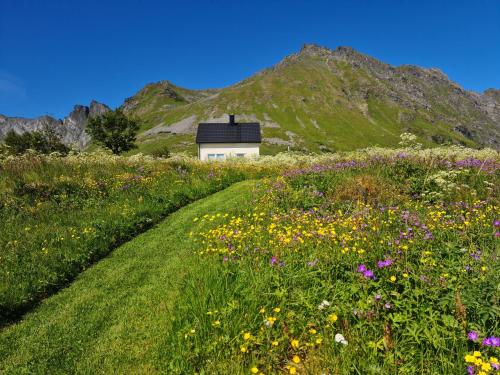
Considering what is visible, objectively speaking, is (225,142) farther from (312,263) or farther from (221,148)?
(312,263)

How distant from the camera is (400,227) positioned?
639cm

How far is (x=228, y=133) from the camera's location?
5350cm

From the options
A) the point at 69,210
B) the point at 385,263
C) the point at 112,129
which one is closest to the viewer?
the point at 385,263

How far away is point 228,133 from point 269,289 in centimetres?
5012

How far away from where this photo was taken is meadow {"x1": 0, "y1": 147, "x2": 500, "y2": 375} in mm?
3564

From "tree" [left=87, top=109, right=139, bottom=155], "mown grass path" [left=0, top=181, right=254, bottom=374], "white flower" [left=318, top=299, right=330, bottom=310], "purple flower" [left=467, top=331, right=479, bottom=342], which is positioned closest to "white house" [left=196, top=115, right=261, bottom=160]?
"tree" [left=87, top=109, right=139, bottom=155]

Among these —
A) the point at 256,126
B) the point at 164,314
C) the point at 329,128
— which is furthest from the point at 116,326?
the point at 329,128

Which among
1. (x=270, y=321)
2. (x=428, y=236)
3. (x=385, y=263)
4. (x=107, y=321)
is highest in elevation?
(x=428, y=236)

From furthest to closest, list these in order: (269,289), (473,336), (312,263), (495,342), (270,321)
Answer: (312,263)
(269,289)
(270,321)
(473,336)
(495,342)

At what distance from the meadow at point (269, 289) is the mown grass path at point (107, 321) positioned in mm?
26

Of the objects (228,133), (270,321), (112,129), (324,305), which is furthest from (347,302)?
(112,129)

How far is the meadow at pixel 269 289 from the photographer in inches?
140

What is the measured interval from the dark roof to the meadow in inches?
1689

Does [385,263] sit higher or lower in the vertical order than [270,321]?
higher
